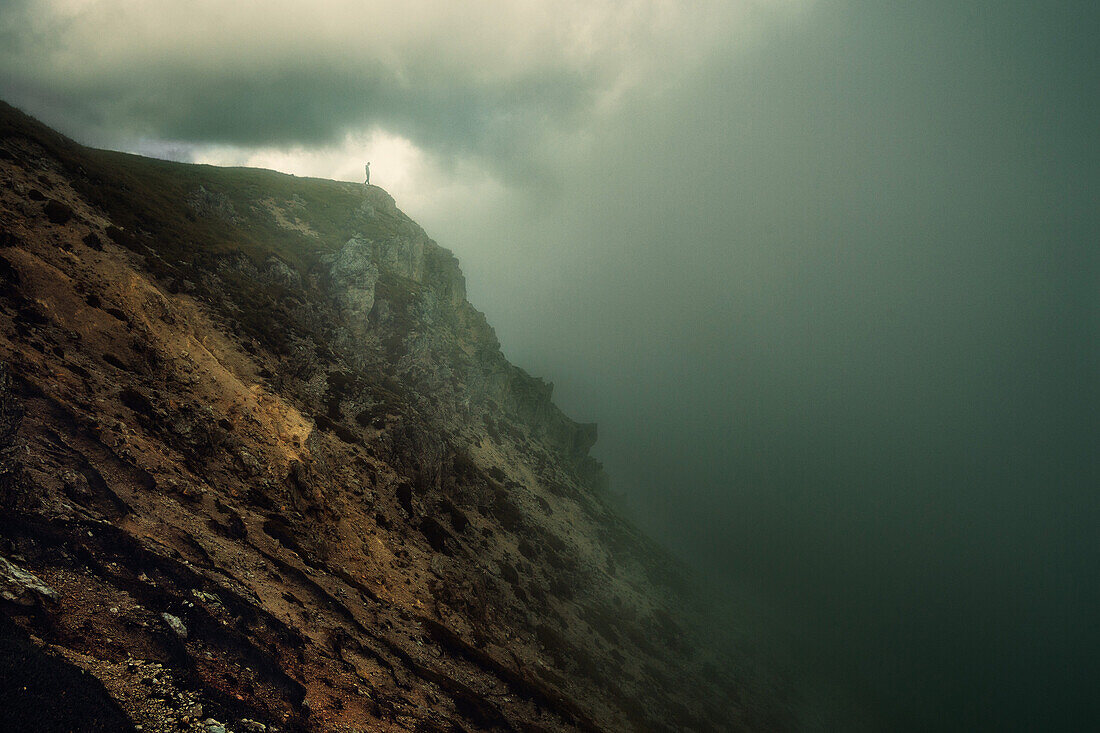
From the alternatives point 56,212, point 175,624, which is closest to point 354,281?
point 56,212

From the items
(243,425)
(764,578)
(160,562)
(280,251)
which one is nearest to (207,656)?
(160,562)

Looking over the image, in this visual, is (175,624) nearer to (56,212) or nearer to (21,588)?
(21,588)

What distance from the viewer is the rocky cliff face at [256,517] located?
44.9 ft

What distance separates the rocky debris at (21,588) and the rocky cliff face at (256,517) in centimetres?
9

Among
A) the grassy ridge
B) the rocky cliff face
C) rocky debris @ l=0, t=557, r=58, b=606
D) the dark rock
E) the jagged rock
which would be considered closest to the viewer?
rocky debris @ l=0, t=557, r=58, b=606

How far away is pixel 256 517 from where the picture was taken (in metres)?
26.4

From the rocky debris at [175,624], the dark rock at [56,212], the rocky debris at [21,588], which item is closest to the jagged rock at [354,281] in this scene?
the dark rock at [56,212]

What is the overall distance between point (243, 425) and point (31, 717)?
24.8 metres

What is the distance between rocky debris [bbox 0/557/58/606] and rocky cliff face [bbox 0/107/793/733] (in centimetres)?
9

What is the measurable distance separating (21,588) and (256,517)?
50.2 ft

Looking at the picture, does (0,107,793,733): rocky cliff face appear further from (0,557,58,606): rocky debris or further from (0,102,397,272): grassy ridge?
(0,102,397,272): grassy ridge

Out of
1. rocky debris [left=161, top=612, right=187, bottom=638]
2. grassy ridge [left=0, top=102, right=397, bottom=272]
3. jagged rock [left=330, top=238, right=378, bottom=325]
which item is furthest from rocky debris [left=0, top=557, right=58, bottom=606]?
jagged rock [left=330, top=238, right=378, bottom=325]

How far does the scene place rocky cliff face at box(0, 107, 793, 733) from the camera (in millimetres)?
13695

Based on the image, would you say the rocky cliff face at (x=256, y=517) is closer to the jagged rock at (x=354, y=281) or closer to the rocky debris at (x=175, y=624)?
the rocky debris at (x=175, y=624)
